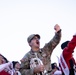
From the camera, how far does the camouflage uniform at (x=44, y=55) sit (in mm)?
5773

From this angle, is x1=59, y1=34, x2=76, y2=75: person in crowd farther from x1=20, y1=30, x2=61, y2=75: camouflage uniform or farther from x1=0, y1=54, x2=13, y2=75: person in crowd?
x1=0, y1=54, x2=13, y2=75: person in crowd

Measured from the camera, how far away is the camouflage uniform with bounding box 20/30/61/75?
5.77m

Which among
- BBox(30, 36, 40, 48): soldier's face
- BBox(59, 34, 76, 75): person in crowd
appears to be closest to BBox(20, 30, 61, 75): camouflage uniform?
BBox(30, 36, 40, 48): soldier's face

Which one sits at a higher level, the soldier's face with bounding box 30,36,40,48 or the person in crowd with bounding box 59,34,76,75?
the soldier's face with bounding box 30,36,40,48

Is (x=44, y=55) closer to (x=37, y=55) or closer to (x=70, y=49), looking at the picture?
(x=37, y=55)

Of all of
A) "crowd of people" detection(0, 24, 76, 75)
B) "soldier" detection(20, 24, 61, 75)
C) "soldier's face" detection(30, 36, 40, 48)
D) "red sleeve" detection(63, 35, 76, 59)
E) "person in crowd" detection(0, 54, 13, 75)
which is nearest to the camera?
"red sleeve" detection(63, 35, 76, 59)

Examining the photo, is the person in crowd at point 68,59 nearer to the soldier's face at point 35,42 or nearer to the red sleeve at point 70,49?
the red sleeve at point 70,49

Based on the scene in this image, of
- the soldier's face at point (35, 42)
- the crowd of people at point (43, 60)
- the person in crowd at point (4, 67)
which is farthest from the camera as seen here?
the person in crowd at point (4, 67)

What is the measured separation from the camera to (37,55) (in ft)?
19.3

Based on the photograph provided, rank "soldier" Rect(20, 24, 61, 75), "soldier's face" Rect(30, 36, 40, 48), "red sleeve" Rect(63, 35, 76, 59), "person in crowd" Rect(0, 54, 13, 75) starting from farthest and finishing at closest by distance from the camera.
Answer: "person in crowd" Rect(0, 54, 13, 75) → "soldier's face" Rect(30, 36, 40, 48) → "soldier" Rect(20, 24, 61, 75) → "red sleeve" Rect(63, 35, 76, 59)

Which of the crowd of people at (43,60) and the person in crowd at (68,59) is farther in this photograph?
the crowd of people at (43,60)

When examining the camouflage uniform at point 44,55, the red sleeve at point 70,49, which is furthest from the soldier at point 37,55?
the red sleeve at point 70,49

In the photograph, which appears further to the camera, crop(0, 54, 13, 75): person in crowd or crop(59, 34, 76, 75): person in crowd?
crop(0, 54, 13, 75): person in crowd

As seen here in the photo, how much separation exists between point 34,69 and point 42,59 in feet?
1.13
